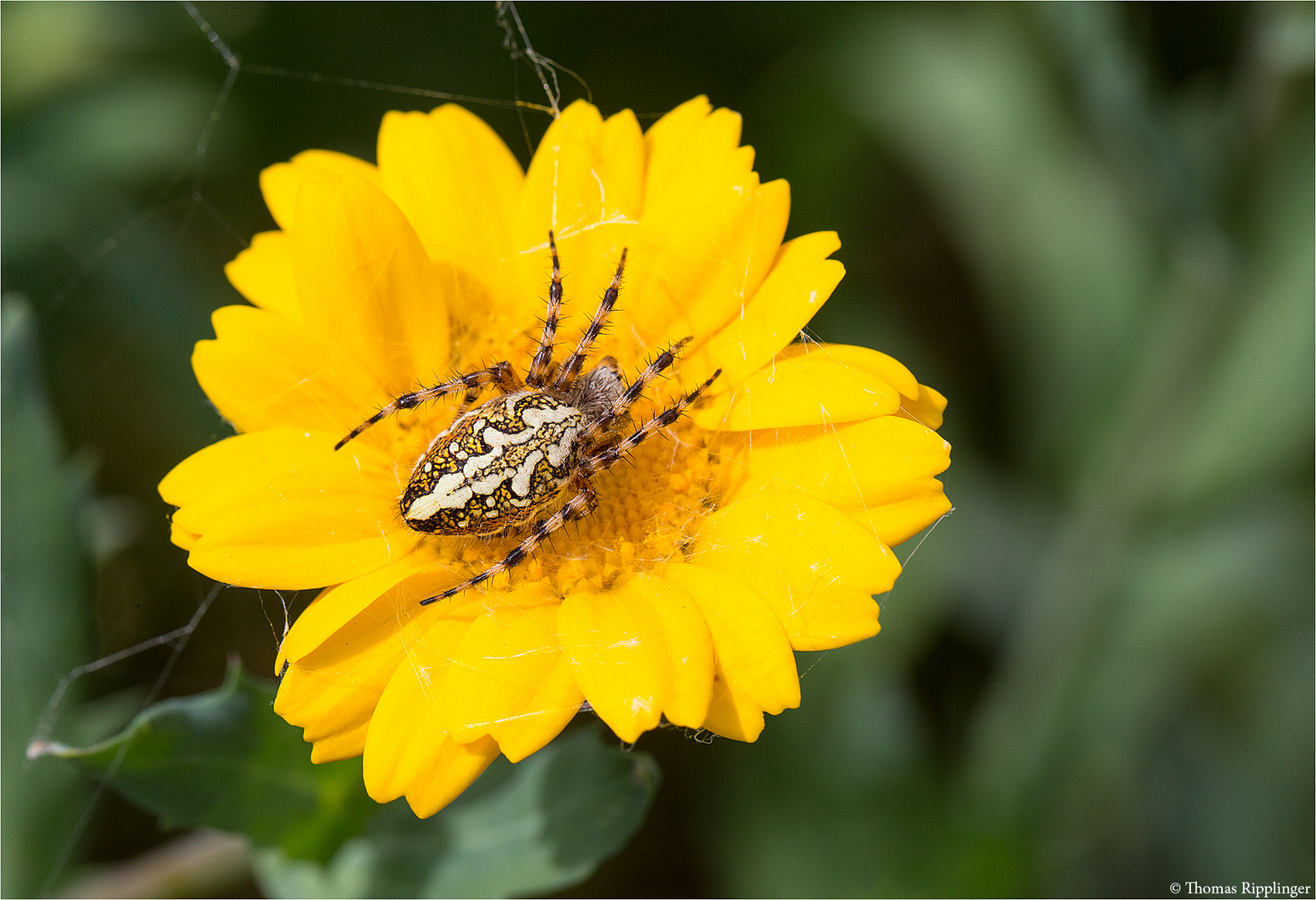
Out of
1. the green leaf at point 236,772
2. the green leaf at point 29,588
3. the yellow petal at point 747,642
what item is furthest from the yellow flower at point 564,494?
the green leaf at point 29,588

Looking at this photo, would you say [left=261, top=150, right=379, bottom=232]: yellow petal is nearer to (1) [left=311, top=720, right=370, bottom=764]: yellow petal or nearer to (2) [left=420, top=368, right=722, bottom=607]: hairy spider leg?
(2) [left=420, top=368, right=722, bottom=607]: hairy spider leg

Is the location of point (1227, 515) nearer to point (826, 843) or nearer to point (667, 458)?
point (826, 843)

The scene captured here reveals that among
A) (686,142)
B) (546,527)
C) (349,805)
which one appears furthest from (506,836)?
(686,142)

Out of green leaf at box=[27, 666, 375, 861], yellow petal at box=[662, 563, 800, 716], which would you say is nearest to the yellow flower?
yellow petal at box=[662, 563, 800, 716]

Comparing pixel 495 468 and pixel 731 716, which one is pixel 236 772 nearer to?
pixel 495 468

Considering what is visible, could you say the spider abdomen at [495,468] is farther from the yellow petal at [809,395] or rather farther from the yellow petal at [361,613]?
the yellow petal at [809,395]

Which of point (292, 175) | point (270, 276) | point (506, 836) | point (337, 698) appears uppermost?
point (292, 175)
